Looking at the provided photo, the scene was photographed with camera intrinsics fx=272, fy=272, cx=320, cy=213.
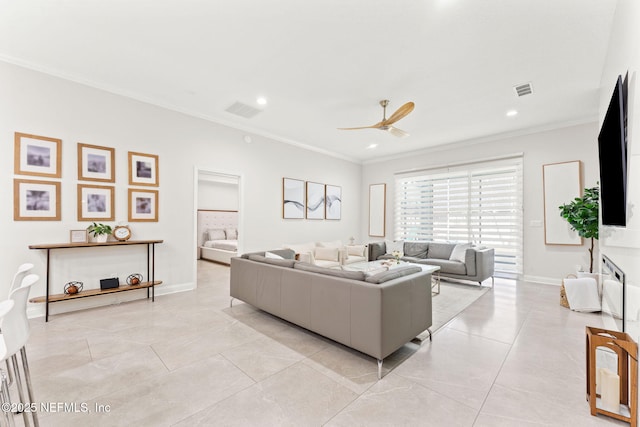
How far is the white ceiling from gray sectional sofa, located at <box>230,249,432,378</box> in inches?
90.7

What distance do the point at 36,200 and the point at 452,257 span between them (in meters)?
6.57

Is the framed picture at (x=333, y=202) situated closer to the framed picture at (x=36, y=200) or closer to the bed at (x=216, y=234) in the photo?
the bed at (x=216, y=234)

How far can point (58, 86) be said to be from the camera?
3.45m

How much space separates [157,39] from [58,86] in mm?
1779

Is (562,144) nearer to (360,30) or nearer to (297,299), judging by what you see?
(360,30)

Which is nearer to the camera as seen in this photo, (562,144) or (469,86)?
(469,86)

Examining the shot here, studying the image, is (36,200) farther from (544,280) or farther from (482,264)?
(544,280)

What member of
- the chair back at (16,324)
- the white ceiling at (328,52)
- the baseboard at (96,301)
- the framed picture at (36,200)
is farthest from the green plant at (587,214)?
Result: the framed picture at (36,200)

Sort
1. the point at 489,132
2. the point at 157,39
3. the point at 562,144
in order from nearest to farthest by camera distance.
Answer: the point at 157,39 → the point at 562,144 → the point at 489,132

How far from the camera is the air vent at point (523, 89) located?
11.9ft

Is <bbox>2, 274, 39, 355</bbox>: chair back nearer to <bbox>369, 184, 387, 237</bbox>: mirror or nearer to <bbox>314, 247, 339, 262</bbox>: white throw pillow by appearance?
<bbox>314, 247, 339, 262</bbox>: white throw pillow

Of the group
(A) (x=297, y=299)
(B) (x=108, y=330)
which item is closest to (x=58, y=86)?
(B) (x=108, y=330)

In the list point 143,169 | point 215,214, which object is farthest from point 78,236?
point 215,214

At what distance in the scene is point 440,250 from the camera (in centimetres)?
590
